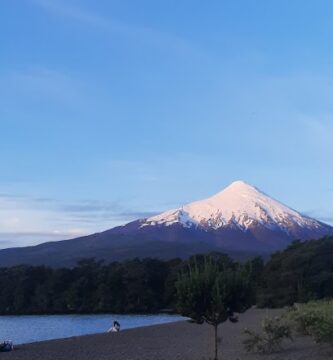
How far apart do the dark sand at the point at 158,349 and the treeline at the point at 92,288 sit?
1531 inches

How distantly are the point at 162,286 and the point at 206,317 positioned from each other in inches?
2428

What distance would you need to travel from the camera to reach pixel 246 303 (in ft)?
66.3

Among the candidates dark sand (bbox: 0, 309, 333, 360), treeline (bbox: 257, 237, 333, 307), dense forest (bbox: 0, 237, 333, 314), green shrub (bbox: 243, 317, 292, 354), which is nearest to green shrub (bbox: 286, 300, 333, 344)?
dark sand (bbox: 0, 309, 333, 360)

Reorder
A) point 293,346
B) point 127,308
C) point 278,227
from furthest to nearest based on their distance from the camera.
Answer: point 278,227
point 127,308
point 293,346

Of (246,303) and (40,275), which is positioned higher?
(40,275)

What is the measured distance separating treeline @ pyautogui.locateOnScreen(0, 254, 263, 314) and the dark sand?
38.9 metres

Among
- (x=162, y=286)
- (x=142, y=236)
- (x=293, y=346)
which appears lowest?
(x=293, y=346)

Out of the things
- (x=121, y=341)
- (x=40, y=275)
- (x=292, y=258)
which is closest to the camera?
(x=121, y=341)

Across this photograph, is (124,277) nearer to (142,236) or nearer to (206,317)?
(206,317)

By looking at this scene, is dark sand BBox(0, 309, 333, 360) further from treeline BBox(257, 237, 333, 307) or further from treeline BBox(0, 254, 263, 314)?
treeline BBox(0, 254, 263, 314)

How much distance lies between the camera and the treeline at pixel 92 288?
79750 mm

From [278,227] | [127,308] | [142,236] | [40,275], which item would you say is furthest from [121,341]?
[278,227]

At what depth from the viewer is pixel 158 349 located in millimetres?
29188

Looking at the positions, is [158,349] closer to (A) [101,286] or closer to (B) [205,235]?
(A) [101,286]
